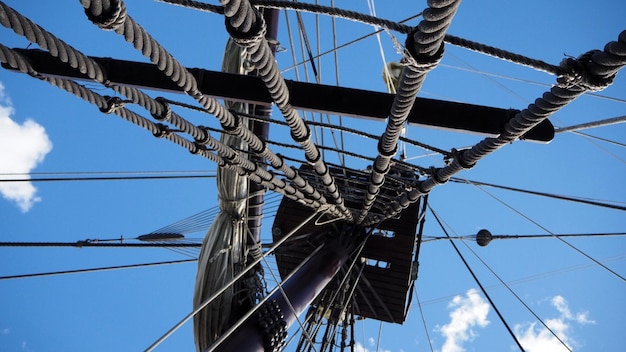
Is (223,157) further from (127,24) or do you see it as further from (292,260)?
(292,260)

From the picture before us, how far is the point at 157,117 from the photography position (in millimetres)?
2424

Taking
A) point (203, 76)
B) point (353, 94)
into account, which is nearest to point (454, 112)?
point (353, 94)

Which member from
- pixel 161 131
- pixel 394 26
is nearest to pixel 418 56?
pixel 394 26

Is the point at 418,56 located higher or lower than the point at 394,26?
lower

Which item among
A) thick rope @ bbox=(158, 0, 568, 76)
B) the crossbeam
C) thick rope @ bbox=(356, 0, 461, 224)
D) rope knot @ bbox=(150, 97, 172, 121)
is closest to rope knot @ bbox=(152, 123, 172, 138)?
rope knot @ bbox=(150, 97, 172, 121)

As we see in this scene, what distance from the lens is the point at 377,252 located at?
6.66 meters

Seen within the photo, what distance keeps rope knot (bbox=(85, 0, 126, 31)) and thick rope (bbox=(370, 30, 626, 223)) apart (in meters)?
1.31

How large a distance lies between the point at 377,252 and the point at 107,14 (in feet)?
18.8

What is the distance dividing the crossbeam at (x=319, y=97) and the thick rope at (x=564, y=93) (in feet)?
0.51

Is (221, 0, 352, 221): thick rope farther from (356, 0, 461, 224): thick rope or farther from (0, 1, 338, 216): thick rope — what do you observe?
(356, 0, 461, 224): thick rope

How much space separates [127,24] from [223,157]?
6.74 ft

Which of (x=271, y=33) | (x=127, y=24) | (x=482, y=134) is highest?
(x=271, y=33)

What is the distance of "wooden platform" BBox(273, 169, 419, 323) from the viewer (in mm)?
6535

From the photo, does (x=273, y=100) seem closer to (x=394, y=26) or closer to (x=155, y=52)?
(x=155, y=52)
